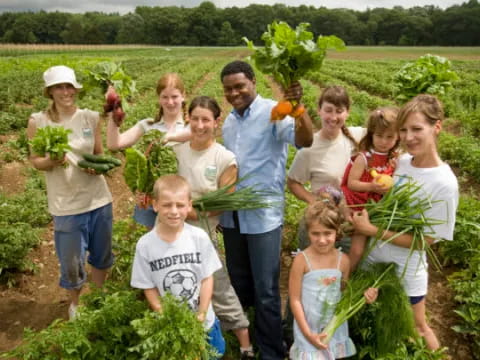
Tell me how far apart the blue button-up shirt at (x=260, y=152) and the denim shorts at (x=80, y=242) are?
1.57 meters

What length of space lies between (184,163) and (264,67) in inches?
36.9

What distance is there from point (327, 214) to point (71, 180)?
7.50ft

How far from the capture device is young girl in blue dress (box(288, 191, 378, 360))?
254 cm

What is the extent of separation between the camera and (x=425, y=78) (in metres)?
3.80

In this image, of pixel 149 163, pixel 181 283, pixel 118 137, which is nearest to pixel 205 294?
pixel 181 283

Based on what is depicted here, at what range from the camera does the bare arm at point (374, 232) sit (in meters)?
2.41

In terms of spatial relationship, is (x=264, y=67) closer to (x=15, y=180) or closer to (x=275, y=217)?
(x=275, y=217)

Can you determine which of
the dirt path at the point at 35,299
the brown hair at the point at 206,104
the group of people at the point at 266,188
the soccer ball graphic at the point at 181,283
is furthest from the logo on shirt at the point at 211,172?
the dirt path at the point at 35,299

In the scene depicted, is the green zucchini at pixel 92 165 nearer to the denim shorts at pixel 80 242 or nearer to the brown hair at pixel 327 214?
the denim shorts at pixel 80 242

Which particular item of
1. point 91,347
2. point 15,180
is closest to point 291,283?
point 91,347

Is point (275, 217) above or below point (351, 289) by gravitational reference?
above

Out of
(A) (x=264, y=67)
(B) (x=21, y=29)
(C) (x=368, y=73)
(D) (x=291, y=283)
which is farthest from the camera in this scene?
(B) (x=21, y=29)

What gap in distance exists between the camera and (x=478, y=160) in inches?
275

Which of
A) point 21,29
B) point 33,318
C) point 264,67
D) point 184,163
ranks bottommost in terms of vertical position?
point 33,318
